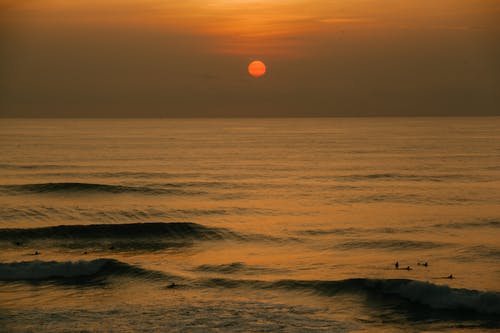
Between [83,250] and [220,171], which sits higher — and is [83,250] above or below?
below

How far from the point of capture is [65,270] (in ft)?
97.6

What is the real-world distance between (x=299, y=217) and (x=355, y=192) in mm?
12910

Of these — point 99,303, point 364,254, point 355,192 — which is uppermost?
point 355,192

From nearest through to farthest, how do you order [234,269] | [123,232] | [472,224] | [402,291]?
1. [402,291]
2. [234,269]
3. [472,224]
4. [123,232]

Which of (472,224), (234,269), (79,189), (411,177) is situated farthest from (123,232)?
(411,177)

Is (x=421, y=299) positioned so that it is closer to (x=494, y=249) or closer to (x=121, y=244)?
(x=494, y=249)

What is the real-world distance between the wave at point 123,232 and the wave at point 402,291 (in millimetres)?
11372

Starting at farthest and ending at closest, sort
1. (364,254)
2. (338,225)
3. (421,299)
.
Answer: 1. (338,225)
2. (364,254)
3. (421,299)

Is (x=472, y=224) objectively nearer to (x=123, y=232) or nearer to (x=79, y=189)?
(x=123, y=232)

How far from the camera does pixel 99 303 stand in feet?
80.9

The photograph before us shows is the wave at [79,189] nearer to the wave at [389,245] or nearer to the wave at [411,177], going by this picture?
the wave at [411,177]

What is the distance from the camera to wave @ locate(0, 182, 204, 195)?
182 feet

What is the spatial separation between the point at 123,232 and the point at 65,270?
1063 cm

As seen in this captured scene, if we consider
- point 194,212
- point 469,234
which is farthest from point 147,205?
point 469,234
